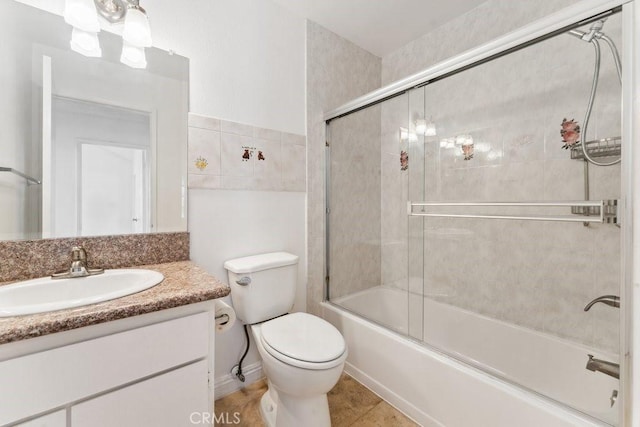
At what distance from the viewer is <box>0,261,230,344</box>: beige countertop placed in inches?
25.8

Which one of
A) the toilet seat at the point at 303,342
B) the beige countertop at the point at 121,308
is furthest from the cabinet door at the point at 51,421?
the toilet seat at the point at 303,342

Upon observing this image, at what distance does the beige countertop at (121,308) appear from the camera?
65 cm

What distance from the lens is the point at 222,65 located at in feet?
5.07

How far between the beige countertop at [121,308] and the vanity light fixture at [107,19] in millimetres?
1039

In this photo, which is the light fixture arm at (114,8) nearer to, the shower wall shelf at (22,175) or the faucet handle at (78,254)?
the shower wall shelf at (22,175)

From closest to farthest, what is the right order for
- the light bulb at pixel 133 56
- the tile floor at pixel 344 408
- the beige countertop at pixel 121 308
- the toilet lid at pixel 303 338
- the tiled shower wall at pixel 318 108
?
the beige countertop at pixel 121 308 → the toilet lid at pixel 303 338 → the light bulb at pixel 133 56 → the tile floor at pixel 344 408 → the tiled shower wall at pixel 318 108

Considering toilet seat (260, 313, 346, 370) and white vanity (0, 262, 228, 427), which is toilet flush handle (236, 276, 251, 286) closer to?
toilet seat (260, 313, 346, 370)

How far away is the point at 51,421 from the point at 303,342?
2.66ft

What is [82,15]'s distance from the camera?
Answer: 1.11 meters

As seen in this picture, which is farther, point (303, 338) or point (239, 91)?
point (239, 91)

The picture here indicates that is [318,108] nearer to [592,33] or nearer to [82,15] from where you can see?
[82,15]

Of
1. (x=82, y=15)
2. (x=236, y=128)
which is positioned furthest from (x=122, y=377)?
(x=82, y=15)

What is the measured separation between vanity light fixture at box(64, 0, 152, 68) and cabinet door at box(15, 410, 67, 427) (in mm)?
1322

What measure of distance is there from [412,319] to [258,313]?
91 cm
